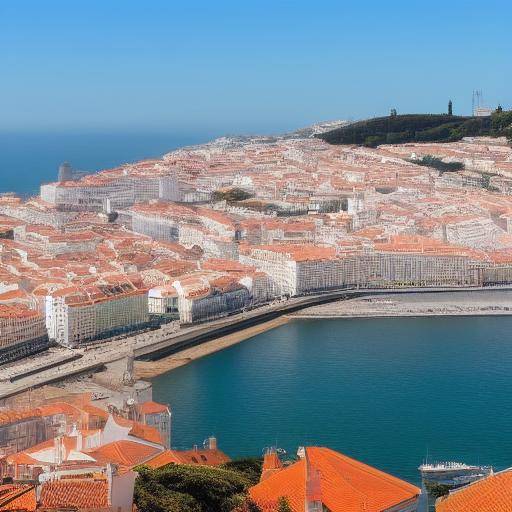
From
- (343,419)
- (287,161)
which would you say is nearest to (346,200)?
(287,161)

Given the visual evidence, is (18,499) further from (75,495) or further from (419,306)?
(419,306)

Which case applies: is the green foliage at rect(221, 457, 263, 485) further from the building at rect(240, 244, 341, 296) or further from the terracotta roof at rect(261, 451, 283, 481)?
the building at rect(240, 244, 341, 296)

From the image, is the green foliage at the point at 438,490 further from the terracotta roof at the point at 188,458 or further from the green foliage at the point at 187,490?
the green foliage at the point at 187,490

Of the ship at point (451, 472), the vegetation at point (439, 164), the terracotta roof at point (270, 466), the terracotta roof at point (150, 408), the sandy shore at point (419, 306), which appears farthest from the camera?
the vegetation at point (439, 164)

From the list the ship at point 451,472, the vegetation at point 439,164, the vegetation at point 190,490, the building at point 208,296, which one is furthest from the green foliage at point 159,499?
the vegetation at point 439,164

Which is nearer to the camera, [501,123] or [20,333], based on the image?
[20,333]

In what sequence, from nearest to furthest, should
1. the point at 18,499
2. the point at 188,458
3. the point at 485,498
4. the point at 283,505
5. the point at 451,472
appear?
the point at 18,499 < the point at 283,505 < the point at 485,498 < the point at 188,458 < the point at 451,472

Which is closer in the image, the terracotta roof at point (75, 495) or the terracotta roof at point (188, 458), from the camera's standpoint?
the terracotta roof at point (75, 495)

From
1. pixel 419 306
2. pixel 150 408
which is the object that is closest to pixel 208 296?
pixel 419 306

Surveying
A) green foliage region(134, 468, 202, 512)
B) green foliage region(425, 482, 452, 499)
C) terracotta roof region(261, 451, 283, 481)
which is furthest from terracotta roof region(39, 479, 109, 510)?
green foliage region(425, 482, 452, 499)
